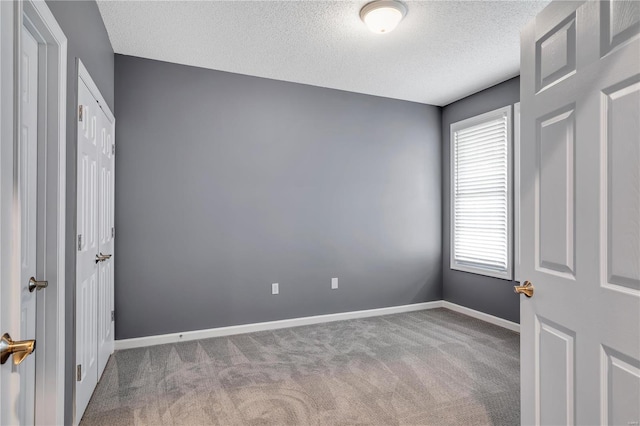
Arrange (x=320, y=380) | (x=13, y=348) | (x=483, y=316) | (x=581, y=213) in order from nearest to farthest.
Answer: (x=13, y=348)
(x=581, y=213)
(x=320, y=380)
(x=483, y=316)

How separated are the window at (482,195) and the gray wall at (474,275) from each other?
0.09 m

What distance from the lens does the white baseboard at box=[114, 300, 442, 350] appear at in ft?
11.2

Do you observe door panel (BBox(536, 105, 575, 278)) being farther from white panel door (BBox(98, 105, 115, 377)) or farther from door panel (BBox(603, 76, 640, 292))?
white panel door (BBox(98, 105, 115, 377))

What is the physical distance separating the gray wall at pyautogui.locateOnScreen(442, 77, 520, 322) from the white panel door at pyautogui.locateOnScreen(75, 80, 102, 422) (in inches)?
147

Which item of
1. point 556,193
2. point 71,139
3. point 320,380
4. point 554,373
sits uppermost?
point 71,139

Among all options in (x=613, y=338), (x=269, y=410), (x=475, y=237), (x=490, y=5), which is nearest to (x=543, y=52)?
(x=613, y=338)

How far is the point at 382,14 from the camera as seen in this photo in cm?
258

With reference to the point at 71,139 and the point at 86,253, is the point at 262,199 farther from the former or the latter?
the point at 71,139

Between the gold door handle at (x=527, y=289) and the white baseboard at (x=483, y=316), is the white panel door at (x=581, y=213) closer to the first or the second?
the gold door handle at (x=527, y=289)

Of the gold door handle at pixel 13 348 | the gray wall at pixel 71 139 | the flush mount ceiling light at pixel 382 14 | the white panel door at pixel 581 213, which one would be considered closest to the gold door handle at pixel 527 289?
the white panel door at pixel 581 213

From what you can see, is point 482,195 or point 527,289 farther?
point 482,195

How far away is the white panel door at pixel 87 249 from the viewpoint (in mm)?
2082

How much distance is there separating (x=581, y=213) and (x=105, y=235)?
3.01 m

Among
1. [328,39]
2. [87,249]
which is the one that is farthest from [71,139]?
[328,39]
